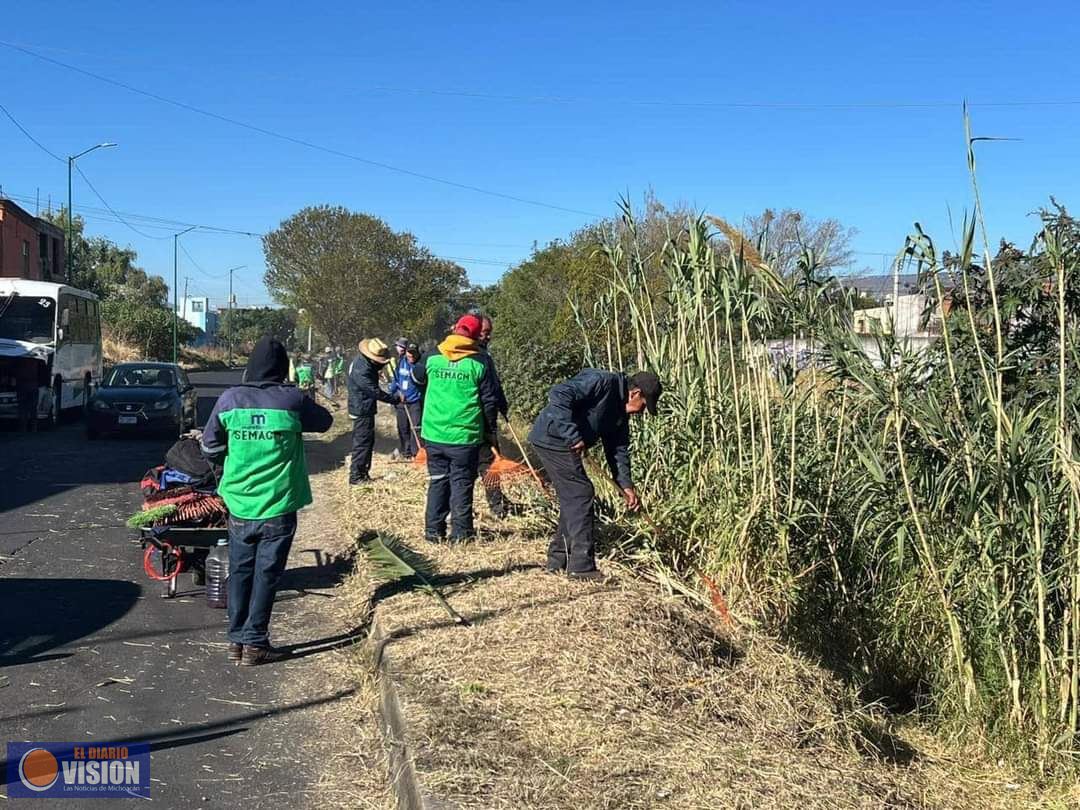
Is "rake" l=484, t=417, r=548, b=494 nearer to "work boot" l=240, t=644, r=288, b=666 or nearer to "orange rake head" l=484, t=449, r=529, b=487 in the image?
"orange rake head" l=484, t=449, r=529, b=487

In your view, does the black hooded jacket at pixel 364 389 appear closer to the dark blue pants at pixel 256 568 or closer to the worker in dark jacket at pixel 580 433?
the worker in dark jacket at pixel 580 433

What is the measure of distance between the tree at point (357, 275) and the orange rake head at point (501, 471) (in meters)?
30.3

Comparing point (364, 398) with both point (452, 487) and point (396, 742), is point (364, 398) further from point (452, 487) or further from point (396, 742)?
point (396, 742)

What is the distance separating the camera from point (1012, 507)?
5398 mm

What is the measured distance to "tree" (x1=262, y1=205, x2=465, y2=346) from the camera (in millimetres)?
38812

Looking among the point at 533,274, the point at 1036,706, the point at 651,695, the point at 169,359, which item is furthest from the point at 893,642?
the point at 169,359

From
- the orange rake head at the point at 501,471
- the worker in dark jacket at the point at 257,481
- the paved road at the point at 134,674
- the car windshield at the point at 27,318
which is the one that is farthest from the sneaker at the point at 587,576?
the car windshield at the point at 27,318

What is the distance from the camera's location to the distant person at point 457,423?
7922mm

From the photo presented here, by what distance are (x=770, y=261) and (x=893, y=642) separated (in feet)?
8.31

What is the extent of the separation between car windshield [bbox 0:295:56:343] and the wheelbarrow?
1373 centimetres

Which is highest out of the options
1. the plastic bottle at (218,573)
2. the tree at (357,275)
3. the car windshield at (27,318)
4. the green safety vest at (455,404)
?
the tree at (357,275)

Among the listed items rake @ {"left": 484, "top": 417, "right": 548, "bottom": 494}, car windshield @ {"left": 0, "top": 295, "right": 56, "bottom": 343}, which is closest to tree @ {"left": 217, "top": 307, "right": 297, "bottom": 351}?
car windshield @ {"left": 0, "top": 295, "right": 56, "bottom": 343}

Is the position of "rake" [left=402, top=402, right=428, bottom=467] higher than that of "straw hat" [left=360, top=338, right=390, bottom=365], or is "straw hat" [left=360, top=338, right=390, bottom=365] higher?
"straw hat" [left=360, top=338, right=390, bottom=365]

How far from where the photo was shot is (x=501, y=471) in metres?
8.89
